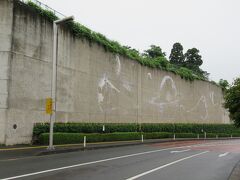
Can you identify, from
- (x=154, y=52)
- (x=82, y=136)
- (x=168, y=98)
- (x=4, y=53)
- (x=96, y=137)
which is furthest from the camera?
(x=154, y=52)

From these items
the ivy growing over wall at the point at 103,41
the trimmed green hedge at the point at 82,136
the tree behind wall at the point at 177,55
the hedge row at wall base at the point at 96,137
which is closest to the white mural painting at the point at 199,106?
the ivy growing over wall at the point at 103,41

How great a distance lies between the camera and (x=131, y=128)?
3516 centimetres

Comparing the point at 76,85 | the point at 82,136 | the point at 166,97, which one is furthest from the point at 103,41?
the point at 166,97

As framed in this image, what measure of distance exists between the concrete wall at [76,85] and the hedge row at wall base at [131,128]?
3.07 feet

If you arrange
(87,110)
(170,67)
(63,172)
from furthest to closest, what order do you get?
(170,67) < (87,110) < (63,172)

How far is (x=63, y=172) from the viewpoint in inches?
464

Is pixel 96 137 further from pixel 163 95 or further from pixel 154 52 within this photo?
pixel 154 52

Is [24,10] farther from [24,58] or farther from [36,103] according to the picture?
[36,103]

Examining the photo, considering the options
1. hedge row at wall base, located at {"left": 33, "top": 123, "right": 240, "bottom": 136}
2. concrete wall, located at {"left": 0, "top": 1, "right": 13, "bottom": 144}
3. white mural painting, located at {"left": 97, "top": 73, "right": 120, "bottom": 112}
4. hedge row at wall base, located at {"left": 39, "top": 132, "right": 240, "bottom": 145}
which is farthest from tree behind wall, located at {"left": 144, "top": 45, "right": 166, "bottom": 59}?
concrete wall, located at {"left": 0, "top": 1, "right": 13, "bottom": 144}

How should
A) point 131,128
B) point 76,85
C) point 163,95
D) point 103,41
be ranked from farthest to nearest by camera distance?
point 163,95, point 131,128, point 103,41, point 76,85

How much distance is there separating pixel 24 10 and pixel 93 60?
9.65 meters

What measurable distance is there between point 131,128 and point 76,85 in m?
9.62

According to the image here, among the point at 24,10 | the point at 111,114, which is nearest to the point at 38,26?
the point at 24,10

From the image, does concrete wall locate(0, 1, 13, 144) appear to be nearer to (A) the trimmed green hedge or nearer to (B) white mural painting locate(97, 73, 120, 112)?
(A) the trimmed green hedge
